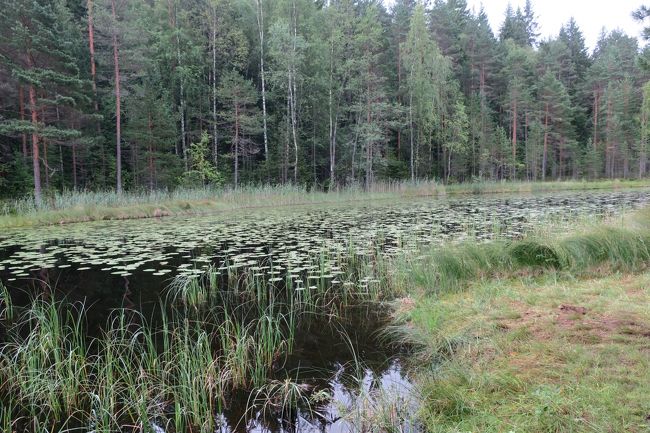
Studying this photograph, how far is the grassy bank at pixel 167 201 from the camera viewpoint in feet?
45.2

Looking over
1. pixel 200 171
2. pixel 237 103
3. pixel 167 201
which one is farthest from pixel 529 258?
pixel 237 103

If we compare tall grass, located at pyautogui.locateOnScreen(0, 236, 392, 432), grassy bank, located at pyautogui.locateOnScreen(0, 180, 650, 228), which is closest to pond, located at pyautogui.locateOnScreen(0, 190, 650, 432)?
tall grass, located at pyautogui.locateOnScreen(0, 236, 392, 432)

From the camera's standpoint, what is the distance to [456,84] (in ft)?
110

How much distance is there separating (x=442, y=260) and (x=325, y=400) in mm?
3079

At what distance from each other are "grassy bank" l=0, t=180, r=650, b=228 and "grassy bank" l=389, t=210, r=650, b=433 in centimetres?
1221

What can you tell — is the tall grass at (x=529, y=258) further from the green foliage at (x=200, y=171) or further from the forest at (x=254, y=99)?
the green foliage at (x=200, y=171)

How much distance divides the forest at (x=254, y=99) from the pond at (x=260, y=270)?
7.75 meters

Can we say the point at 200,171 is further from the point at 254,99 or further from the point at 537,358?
the point at 537,358

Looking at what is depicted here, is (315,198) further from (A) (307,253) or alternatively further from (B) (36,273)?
(B) (36,273)

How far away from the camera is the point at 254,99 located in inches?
979

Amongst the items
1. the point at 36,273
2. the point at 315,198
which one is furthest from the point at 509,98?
the point at 36,273

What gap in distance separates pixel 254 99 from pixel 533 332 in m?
23.6

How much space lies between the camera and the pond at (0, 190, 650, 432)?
317 centimetres

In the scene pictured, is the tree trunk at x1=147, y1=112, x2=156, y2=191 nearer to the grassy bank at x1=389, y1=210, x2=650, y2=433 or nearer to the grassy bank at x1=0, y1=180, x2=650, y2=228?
the grassy bank at x1=0, y1=180, x2=650, y2=228
